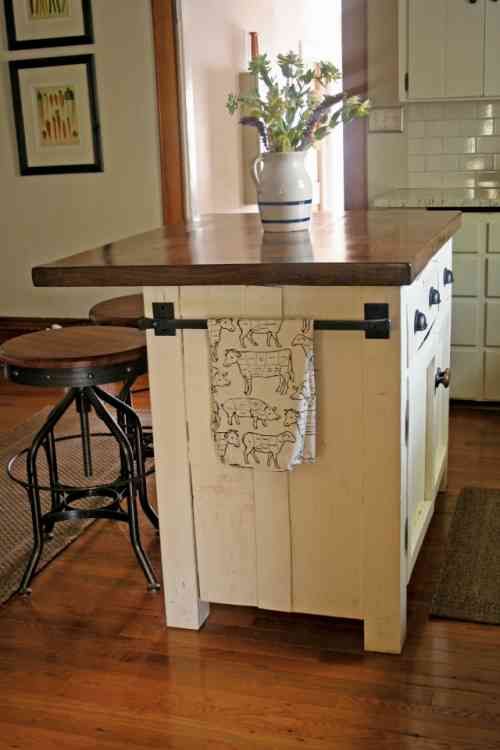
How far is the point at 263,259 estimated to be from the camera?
200cm

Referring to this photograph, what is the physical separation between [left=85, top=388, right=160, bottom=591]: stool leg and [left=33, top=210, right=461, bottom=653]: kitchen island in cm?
25

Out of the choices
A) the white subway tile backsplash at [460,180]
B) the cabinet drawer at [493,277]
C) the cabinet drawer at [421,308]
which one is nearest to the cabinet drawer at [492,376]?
the cabinet drawer at [493,277]

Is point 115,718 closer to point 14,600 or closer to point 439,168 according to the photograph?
point 14,600

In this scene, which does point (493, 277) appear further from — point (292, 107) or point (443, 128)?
point (292, 107)

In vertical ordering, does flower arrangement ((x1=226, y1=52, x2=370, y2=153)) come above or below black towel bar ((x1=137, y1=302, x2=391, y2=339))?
above

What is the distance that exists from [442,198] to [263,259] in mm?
2115

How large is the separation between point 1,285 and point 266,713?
406cm

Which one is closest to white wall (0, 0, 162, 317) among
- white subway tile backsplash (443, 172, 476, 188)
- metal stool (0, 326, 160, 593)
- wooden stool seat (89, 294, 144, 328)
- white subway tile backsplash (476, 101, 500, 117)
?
white subway tile backsplash (443, 172, 476, 188)

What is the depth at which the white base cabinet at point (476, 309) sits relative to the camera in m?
3.78

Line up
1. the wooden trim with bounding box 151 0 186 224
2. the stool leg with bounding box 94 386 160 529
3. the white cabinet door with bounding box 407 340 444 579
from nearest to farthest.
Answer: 1. the white cabinet door with bounding box 407 340 444 579
2. the stool leg with bounding box 94 386 160 529
3. the wooden trim with bounding box 151 0 186 224

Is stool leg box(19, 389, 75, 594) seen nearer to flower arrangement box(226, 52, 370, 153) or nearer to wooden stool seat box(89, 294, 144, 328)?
wooden stool seat box(89, 294, 144, 328)

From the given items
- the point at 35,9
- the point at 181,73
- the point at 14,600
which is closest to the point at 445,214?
the point at 14,600

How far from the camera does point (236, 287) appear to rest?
2016mm

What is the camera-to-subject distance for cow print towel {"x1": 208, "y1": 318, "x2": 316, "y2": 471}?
1.98 m
